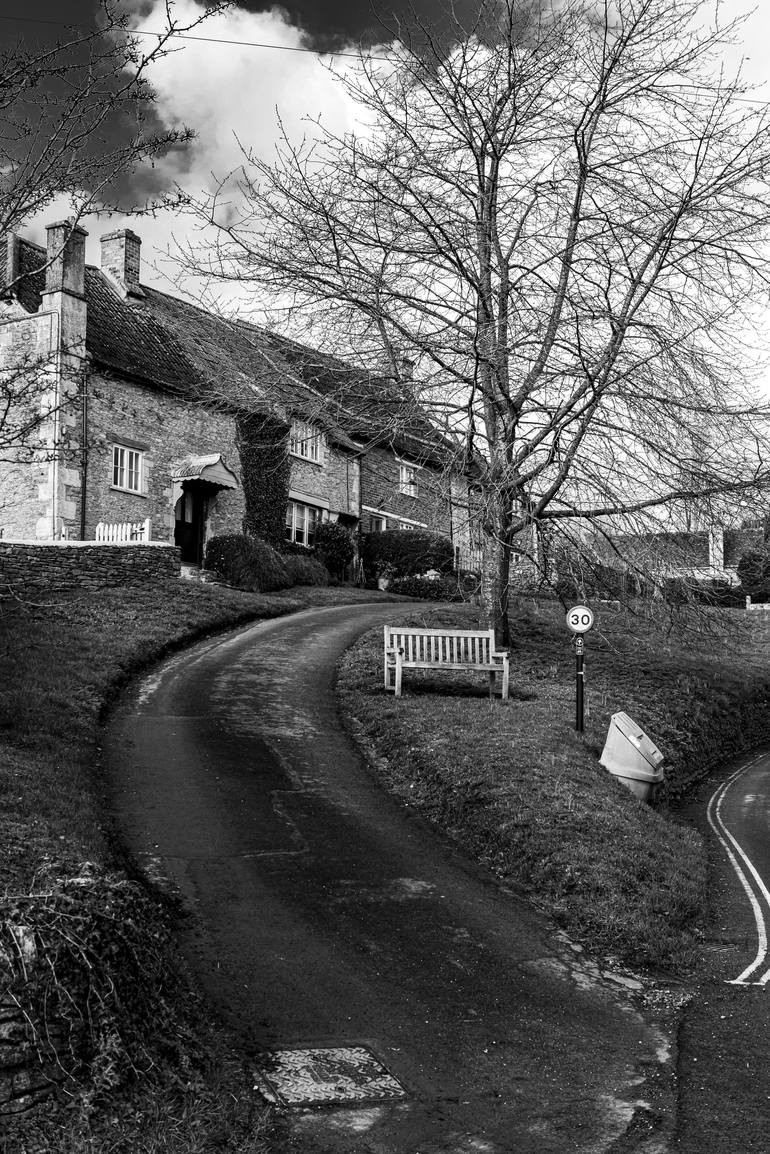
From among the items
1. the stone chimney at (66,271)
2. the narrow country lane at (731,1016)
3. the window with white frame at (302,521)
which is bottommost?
the narrow country lane at (731,1016)

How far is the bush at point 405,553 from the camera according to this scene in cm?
3556

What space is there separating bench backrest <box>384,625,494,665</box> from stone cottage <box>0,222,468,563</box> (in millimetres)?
2383

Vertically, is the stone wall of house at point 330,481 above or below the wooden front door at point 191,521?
above

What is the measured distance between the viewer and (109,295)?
32.0m

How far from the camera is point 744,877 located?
11219 millimetres

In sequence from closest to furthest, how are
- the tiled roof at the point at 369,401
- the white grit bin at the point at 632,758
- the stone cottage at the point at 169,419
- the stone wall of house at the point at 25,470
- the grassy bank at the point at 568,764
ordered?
the grassy bank at the point at 568,764, the white grit bin at the point at 632,758, the tiled roof at the point at 369,401, the stone cottage at the point at 169,419, the stone wall of house at the point at 25,470

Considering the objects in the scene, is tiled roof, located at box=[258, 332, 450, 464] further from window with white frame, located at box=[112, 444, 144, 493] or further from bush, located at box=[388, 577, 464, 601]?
bush, located at box=[388, 577, 464, 601]

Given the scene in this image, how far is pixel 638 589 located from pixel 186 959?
39.5 ft

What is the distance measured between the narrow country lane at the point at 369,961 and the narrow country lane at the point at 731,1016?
0.28m

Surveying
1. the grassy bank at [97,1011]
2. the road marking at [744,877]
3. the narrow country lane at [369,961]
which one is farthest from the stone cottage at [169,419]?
the grassy bank at [97,1011]

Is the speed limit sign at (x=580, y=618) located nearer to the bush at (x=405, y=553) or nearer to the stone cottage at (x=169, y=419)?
the stone cottage at (x=169, y=419)

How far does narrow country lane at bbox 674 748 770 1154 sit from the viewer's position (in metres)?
5.98

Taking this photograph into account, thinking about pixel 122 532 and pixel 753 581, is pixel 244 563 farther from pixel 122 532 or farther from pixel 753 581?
pixel 753 581

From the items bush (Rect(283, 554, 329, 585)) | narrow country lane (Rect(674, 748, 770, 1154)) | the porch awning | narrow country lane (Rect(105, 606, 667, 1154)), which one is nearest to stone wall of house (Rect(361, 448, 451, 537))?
bush (Rect(283, 554, 329, 585))
